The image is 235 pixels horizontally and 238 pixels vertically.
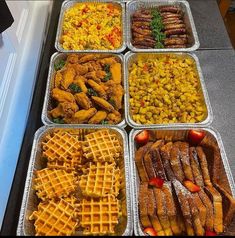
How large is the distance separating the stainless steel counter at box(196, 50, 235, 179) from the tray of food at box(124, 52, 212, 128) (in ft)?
0.40

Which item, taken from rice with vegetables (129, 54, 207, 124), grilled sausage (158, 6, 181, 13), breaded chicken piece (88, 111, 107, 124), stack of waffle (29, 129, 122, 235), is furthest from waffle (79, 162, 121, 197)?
grilled sausage (158, 6, 181, 13)

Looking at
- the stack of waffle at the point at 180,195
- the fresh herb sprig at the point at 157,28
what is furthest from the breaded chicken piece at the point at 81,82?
the fresh herb sprig at the point at 157,28

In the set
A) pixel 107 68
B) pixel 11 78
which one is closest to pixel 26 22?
pixel 11 78

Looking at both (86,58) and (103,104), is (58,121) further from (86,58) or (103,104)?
(86,58)

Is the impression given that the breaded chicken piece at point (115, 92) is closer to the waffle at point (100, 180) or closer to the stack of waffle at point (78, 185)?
the stack of waffle at point (78, 185)

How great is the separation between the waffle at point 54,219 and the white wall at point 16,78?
0.27 meters

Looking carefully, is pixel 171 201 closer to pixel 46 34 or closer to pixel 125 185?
pixel 125 185

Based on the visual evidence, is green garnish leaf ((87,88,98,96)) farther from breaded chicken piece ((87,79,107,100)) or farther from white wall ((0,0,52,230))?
white wall ((0,0,52,230))

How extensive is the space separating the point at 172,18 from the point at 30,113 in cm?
149

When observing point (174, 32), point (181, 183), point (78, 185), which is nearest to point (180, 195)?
point (181, 183)

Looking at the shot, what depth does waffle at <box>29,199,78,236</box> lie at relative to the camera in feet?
5.09

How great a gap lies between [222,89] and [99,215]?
4.38ft

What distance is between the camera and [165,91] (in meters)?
2.18

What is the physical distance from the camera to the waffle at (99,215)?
157 centimetres
